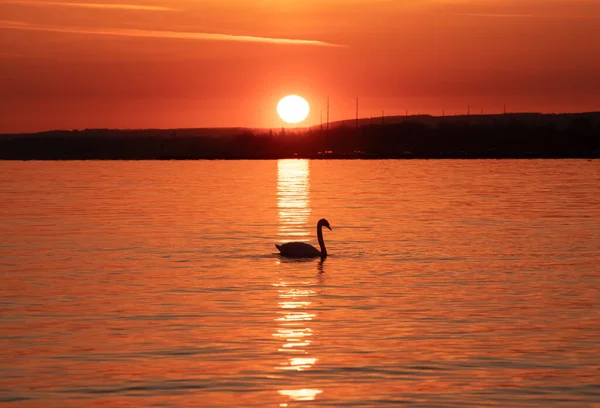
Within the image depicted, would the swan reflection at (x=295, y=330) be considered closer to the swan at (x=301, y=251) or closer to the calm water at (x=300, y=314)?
the calm water at (x=300, y=314)

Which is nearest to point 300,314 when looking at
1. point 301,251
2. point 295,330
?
point 295,330

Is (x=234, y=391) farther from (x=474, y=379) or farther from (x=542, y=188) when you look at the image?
(x=542, y=188)

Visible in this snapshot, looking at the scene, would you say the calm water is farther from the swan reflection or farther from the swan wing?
the swan wing

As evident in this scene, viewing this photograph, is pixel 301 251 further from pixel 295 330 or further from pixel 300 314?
pixel 295 330

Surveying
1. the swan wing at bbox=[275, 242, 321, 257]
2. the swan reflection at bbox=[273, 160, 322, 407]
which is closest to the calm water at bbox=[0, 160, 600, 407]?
the swan reflection at bbox=[273, 160, 322, 407]

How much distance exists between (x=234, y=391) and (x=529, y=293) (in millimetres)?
11054

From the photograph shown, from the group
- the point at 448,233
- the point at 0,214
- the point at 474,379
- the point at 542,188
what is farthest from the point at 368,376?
the point at 542,188

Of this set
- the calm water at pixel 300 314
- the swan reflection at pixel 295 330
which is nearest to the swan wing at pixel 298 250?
the calm water at pixel 300 314

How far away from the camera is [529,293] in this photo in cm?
2514

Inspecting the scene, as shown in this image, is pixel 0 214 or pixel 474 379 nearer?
pixel 474 379

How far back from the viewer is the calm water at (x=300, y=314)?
52.7 ft

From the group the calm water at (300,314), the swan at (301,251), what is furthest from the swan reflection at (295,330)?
the swan at (301,251)

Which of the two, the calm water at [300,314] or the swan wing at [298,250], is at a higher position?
the swan wing at [298,250]

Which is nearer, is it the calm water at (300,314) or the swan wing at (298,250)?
the calm water at (300,314)
